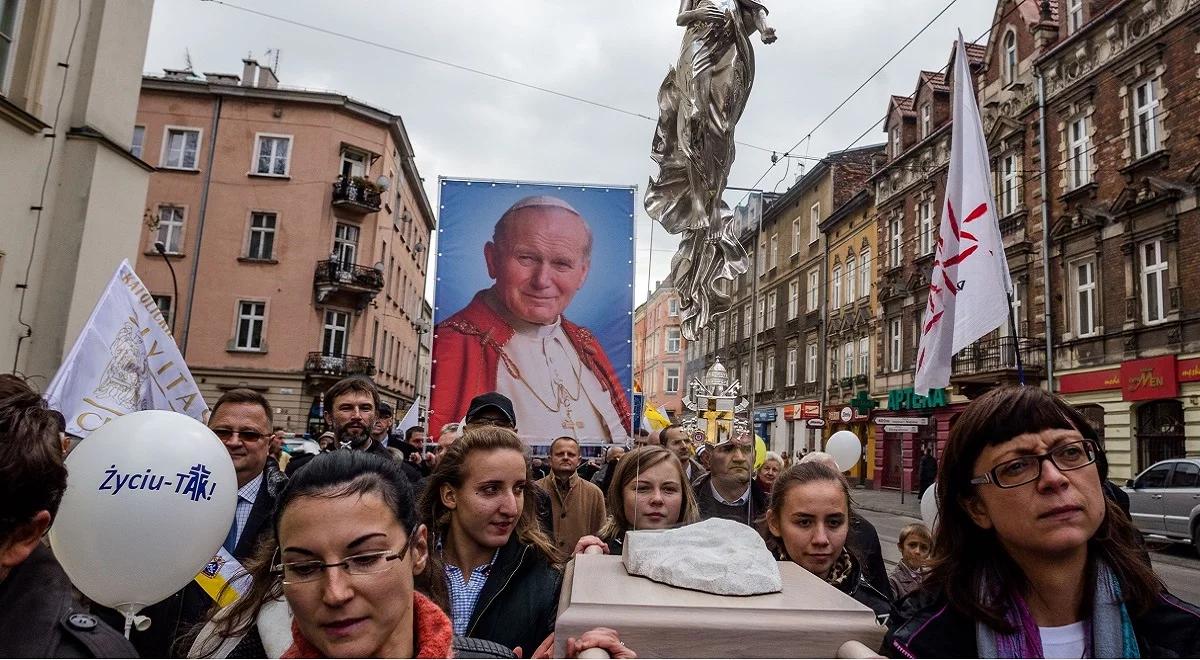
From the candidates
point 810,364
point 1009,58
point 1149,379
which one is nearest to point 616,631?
point 1149,379

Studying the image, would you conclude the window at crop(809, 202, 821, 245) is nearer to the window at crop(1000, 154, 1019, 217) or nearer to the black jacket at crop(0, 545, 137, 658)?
the window at crop(1000, 154, 1019, 217)

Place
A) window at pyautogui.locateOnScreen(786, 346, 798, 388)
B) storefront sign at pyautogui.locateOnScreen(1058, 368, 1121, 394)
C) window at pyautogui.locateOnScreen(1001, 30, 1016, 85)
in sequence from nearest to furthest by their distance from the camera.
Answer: storefront sign at pyautogui.locateOnScreen(1058, 368, 1121, 394) < window at pyautogui.locateOnScreen(1001, 30, 1016, 85) < window at pyautogui.locateOnScreen(786, 346, 798, 388)

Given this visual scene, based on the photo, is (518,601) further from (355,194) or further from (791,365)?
(791,365)

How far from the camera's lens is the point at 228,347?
2756 cm

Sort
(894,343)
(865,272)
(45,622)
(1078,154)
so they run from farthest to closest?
1. (865,272)
2. (894,343)
3. (1078,154)
4. (45,622)

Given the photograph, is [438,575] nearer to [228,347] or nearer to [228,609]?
[228,609]

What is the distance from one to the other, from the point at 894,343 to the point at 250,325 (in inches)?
923

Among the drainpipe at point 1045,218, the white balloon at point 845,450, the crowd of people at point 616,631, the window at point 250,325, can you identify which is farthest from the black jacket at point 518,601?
the window at point 250,325

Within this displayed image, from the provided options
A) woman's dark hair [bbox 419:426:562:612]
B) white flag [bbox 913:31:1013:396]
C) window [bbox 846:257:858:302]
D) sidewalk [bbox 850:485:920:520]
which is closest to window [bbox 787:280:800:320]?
window [bbox 846:257:858:302]

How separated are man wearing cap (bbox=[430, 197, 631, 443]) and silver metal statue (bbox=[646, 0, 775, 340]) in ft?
6.09

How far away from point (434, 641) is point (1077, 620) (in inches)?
50.6

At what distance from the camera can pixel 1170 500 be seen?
37.8 feet

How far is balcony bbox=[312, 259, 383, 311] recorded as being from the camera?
2823cm

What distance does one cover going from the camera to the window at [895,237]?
1022 inches
